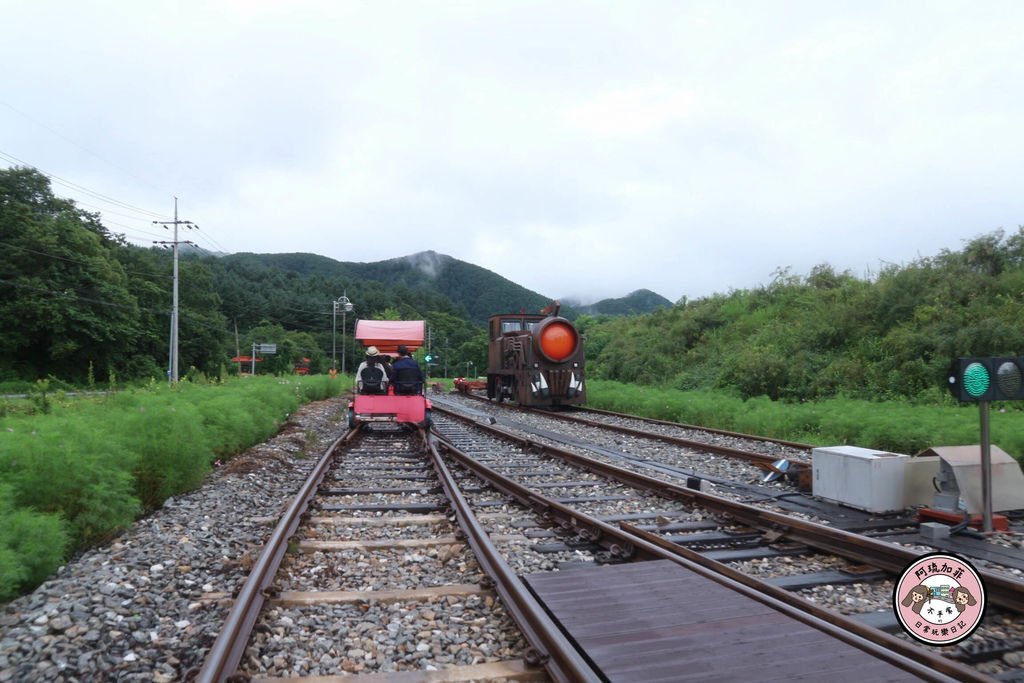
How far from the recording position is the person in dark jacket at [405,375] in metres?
13.0

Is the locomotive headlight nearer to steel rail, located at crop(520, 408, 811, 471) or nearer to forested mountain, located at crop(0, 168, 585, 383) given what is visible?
steel rail, located at crop(520, 408, 811, 471)

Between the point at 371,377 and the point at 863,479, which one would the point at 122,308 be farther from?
the point at 863,479

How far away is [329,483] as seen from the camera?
7.84 m

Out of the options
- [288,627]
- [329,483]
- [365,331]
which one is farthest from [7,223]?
[288,627]

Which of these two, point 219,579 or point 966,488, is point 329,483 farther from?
point 966,488

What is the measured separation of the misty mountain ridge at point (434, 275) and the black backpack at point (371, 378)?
11459 cm

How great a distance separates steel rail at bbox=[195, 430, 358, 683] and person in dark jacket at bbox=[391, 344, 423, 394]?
7228 millimetres

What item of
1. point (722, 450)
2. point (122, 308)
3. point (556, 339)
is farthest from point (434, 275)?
point (722, 450)

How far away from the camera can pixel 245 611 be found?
3.50m

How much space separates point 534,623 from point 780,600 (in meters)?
1.48

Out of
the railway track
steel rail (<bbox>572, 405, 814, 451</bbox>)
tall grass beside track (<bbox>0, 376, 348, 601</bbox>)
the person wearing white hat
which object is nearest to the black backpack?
the person wearing white hat

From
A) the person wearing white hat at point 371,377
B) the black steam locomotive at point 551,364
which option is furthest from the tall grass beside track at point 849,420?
the person wearing white hat at point 371,377

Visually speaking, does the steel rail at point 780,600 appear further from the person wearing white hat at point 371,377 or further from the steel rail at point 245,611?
the person wearing white hat at point 371,377

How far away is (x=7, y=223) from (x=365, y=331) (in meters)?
44.0
